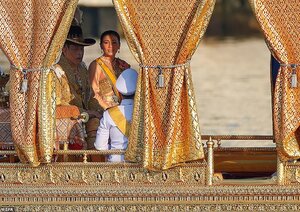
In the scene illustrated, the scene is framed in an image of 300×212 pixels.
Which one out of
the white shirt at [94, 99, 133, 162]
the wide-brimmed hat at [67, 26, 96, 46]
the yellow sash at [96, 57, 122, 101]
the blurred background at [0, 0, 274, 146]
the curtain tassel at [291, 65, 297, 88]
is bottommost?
the white shirt at [94, 99, 133, 162]

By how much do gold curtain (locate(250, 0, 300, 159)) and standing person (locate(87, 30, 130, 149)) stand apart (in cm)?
209

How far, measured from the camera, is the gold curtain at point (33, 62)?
12.5 m

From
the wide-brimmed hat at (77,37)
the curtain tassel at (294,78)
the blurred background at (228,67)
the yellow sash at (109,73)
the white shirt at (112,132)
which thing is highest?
the blurred background at (228,67)

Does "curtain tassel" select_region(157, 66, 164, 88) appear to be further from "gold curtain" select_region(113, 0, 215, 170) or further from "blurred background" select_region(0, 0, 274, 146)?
"blurred background" select_region(0, 0, 274, 146)

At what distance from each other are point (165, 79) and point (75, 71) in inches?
86.0

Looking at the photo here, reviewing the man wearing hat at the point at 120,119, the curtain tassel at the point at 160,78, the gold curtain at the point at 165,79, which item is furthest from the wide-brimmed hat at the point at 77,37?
the curtain tassel at the point at 160,78

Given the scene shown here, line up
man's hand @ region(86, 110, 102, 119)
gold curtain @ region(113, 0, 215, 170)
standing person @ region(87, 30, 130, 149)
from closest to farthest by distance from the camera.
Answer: gold curtain @ region(113, 0, 215, 170)
standing person @ region(87, 30, 130, 149)
man's hand @ region(86, 110, 102, 119)

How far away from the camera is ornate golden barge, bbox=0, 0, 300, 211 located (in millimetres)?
12250

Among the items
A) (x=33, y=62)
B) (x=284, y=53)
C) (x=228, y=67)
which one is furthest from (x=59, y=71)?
(x=228, y=67)

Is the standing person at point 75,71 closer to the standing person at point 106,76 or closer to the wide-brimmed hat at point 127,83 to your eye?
the standing person at point 106,76

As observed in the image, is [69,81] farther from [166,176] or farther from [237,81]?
[237,81]

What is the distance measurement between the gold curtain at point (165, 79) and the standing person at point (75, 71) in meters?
1.59

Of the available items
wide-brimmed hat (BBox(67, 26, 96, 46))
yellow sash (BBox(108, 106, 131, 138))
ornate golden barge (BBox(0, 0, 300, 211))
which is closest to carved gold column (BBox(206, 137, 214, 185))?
ornate golden barge (BBox(0, 0, 300, 211))

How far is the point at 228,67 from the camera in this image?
41.6m
